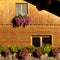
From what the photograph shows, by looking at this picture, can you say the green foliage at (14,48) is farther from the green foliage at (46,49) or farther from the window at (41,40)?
the green foliage at (46,49)

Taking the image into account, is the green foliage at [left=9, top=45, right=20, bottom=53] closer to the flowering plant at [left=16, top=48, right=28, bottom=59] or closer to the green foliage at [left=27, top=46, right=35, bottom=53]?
the flowering plant at [left=16, top=48, right=28, bottom=59]

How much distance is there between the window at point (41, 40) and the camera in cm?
6906

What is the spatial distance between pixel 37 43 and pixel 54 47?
1113mm

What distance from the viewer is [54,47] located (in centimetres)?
6881

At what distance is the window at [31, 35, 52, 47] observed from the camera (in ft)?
227

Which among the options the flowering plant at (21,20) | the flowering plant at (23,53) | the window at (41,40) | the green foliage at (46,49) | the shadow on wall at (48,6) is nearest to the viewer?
the flowering plant at (23,53)

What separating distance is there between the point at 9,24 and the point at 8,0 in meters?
1.48

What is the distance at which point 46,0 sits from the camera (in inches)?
2687

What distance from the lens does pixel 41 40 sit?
227 ft

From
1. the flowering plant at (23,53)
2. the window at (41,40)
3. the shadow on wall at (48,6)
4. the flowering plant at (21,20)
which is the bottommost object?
the flowering plant at (23,53)

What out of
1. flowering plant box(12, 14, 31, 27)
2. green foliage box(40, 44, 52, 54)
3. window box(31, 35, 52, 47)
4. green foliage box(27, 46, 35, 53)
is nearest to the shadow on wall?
flowering plant box(12, 14, 31, 27)

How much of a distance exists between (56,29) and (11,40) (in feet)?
9.33

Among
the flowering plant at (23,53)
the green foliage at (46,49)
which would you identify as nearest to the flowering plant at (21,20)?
the flowering plant at (23,53)

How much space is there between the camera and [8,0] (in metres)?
68.9
